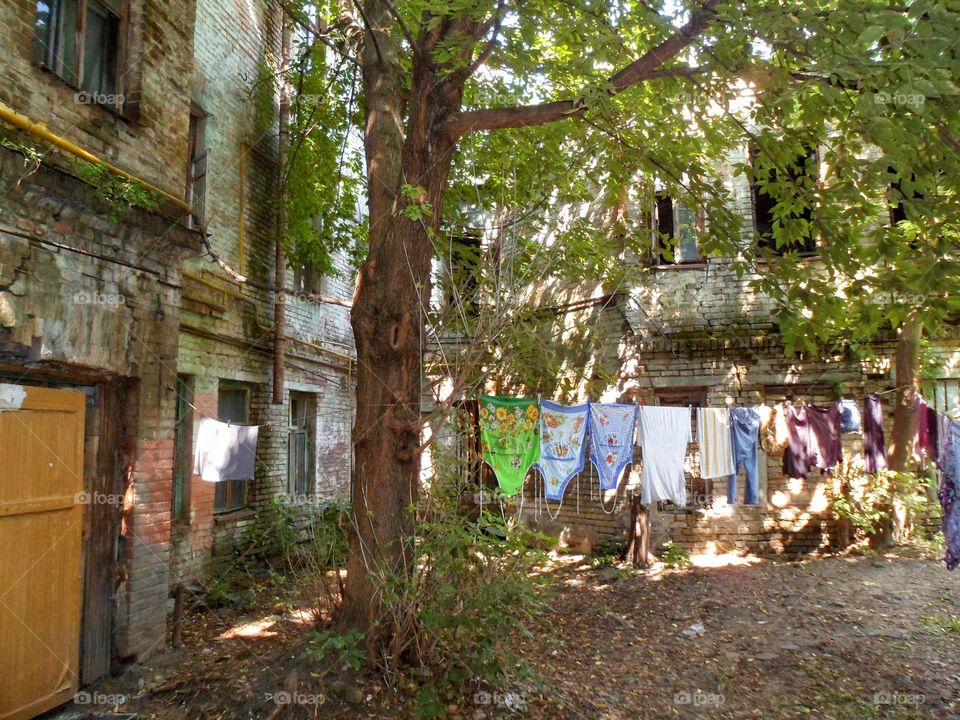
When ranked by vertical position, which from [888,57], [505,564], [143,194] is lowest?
[505,564]

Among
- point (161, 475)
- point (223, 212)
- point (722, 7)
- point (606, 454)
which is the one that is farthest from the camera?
point (223, 212)

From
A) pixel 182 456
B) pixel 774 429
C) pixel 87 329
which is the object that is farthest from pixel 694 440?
pixel 87 329

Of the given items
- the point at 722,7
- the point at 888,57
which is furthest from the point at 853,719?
the point at 722,7

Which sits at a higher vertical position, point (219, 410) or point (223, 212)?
point (223, 212)

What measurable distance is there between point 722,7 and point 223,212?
6.87m

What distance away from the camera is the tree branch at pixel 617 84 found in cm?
505

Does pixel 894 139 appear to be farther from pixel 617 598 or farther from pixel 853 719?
pixel 617 598

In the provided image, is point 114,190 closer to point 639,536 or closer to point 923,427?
point 639,536

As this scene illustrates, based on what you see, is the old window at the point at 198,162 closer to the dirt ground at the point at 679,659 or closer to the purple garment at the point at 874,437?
the dirt ground at the point at 679,659

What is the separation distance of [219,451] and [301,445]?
3.65 m

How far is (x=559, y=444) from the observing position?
26.6 ft

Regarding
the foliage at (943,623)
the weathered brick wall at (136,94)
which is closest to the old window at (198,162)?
the weathered brick wall at (136,94)

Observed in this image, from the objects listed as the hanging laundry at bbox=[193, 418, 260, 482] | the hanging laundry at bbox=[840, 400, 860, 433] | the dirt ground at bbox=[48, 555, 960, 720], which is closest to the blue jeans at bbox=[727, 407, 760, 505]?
the hanging laundry at bbox=[840, 400, 860, 433]

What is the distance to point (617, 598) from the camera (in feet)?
27.4
